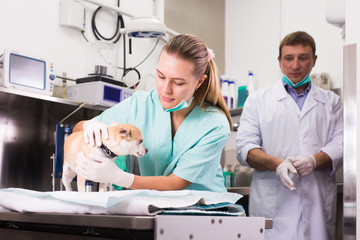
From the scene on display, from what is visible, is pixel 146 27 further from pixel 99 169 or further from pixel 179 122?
pixel 99 169

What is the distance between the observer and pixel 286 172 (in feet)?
7.59

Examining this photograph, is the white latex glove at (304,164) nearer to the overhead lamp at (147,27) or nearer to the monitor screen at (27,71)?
the overhead lamp at (147,27)

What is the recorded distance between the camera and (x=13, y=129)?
2576 millimetres

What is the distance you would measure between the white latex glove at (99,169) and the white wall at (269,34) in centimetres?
230

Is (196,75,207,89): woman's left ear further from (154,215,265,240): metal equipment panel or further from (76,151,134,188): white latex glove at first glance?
(154,215,265,240): metal equipment panel

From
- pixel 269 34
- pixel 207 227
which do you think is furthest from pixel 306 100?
pixel 207 227

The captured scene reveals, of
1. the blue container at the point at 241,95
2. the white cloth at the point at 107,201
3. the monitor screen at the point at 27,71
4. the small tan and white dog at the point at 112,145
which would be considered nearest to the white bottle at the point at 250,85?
the blue container at the point at 241,95

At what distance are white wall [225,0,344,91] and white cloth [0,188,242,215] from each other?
2.43m

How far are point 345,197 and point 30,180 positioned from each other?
1.76m

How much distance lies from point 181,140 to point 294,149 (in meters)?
1.18

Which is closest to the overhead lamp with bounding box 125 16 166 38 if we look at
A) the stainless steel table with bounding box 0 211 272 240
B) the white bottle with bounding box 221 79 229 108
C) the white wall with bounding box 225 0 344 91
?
the white bottle with bounding box 221 79 229 108

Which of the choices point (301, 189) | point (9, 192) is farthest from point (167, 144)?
point (301, 189)

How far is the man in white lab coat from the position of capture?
2.42 metres

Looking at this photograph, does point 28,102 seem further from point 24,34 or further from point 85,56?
point 85,56
